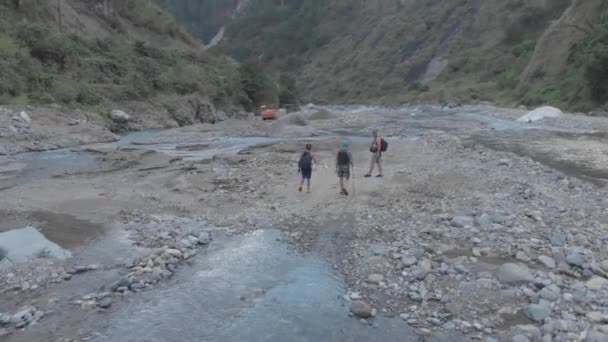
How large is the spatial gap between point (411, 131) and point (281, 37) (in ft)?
402

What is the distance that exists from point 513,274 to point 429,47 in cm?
10065

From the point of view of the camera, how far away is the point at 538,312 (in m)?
7.49

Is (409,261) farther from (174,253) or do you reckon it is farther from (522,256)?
(174,253)

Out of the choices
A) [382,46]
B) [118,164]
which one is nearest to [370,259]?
[118,164]

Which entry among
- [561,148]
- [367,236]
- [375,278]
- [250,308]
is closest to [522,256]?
[375,278]

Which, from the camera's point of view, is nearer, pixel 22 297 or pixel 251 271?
pixel 22 297

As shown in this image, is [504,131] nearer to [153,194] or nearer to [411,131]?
[411,131]

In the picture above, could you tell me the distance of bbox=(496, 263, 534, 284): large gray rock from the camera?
28.0 ft

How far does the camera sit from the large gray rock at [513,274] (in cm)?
852

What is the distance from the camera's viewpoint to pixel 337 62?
124m

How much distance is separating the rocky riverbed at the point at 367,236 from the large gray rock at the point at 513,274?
0.03 meters

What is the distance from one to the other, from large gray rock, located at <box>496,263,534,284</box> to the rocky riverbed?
0.03 meters

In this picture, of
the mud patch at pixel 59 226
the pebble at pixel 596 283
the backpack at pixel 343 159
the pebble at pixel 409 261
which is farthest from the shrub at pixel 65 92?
the pebble at pixel 596 283

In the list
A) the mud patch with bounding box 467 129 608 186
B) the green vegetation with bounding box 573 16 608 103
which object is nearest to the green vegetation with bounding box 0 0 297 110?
the mud patch with bounding box 467 129 608 186
